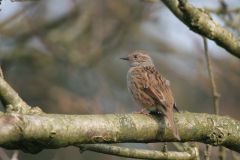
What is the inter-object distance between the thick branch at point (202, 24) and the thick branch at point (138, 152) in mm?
1594

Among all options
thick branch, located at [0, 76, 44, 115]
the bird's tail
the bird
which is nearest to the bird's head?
the bird

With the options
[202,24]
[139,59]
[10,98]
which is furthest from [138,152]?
[139,59]

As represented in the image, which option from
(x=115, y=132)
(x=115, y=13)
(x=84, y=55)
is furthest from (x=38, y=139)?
(x=115, y=13)

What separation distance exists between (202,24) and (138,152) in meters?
1.96

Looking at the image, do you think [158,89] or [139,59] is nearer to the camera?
[158,89]

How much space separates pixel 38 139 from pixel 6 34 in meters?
5.40

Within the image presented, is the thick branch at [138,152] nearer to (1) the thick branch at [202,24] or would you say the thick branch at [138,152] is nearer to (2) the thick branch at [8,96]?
(2) the thick branch at [8,96]

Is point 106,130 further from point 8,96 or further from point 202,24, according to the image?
point 202,24

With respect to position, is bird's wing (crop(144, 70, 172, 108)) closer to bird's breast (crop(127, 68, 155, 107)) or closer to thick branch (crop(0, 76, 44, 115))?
bird's breast (crop(127, 68, 155, 107))

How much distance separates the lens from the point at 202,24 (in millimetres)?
3883

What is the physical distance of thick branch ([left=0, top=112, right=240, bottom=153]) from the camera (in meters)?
2.20

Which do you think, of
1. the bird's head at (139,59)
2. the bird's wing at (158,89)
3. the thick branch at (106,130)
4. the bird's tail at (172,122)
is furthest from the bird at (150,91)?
the bird's head at (139,59)

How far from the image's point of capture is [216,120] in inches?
148

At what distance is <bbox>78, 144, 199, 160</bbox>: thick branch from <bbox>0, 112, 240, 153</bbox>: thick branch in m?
0.34
